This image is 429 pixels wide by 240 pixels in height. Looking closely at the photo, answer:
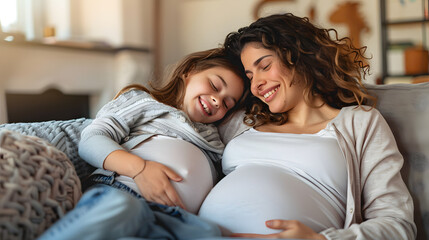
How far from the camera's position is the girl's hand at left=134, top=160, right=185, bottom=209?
3.08 feet

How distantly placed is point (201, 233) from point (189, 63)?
2.42 ft

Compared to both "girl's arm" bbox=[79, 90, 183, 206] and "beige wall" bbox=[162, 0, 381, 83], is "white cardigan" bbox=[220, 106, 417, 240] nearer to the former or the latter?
"girl's arm" bbox=[79, 90, 183, 206]

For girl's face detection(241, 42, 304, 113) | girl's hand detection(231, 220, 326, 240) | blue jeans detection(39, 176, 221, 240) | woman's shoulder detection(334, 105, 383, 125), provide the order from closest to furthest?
blue jeans detection(39, 176, 221, 240) → girl's hand detection(231, 220, 326, 240) → woman's shoulder detection(334, 105, 383, 125) → girl's face detection(241, 42, 304, 113)

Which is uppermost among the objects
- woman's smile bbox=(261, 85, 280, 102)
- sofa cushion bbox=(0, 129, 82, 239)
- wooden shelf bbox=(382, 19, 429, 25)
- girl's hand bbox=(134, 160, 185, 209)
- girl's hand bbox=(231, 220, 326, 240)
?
wooden shelf bbox=(382, 19, 429, 25)

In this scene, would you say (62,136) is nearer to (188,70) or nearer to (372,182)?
(188,70)

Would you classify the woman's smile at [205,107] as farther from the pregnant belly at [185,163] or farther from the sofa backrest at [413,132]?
the sofa backrest at [413,132]

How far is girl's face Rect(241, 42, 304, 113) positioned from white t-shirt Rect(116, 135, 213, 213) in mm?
267

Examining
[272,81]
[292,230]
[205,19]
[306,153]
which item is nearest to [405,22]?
[205,19]

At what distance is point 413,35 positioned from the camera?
13.4 ft

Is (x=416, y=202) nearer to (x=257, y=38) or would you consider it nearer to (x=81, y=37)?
(x=257, y=38)

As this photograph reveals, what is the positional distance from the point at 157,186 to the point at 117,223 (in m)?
0.29

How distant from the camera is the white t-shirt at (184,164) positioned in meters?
0.99

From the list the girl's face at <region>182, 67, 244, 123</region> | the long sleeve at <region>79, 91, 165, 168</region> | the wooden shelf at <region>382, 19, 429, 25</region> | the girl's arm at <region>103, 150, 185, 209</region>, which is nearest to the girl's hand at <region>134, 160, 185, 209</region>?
the girl's arm at <region>103, 150, 185, 209</region>

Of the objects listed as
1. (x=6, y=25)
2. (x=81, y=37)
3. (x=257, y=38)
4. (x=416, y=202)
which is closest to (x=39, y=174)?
(x=257, y=38)
